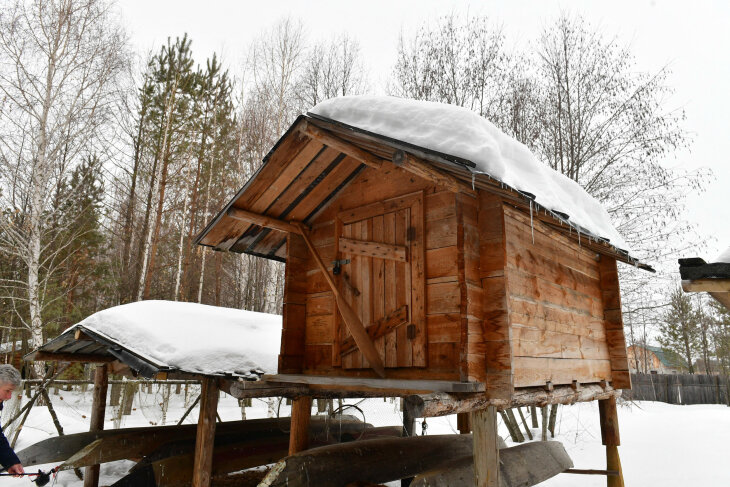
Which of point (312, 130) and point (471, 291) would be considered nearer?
point (471, 291)

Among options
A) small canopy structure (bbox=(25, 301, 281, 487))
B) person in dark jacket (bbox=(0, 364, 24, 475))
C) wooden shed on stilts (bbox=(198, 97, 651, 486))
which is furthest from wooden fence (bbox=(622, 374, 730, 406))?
person in dark jacket (bbox=(0, 364, 24, 475))

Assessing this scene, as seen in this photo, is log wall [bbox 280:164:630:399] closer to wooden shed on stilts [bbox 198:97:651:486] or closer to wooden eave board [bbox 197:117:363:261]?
wooden shed on stilts [bbox 198:97:651:486]

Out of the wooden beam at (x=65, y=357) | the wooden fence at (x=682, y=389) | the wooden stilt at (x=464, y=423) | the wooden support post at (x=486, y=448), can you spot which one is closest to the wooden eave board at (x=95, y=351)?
the wooden beam at (x=65, y=357)

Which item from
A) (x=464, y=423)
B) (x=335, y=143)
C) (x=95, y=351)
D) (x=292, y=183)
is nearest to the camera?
(x=335, y=143)

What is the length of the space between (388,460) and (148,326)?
379cm

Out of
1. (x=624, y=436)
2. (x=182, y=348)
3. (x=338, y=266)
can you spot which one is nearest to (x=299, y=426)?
(x=182, y=348)

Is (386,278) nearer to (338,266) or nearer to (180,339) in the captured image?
(338,266)

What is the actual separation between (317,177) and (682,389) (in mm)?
28949

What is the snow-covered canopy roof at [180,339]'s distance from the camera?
6.01m

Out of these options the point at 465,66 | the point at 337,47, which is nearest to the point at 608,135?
the point at 465,66

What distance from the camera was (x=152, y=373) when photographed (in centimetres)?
545

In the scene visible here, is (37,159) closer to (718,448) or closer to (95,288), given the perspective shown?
(95,288)

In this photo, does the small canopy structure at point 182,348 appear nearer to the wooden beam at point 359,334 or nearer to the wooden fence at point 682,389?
the wooden beam at point 359,334

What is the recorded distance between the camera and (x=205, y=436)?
6105 millimetres
